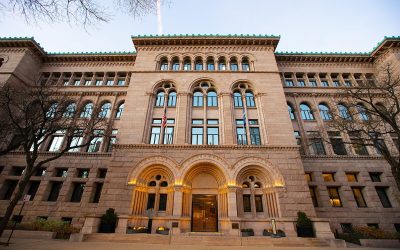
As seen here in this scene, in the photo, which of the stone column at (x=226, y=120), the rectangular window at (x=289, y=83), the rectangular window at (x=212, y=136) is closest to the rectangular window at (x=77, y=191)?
the rectangular window at (x=212, y=136)

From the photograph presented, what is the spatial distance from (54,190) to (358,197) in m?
33.6

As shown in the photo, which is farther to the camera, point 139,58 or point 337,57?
point 337,57

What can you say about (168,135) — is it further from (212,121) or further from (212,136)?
(212,121)

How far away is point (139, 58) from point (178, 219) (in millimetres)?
19993

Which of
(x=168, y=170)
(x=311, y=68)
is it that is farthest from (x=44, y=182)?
(x=311, y=68)

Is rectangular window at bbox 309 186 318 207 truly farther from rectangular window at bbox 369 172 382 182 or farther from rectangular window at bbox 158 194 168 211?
rectangular window at bbox 158 194 168 211

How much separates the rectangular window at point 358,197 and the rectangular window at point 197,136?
17.8 meters

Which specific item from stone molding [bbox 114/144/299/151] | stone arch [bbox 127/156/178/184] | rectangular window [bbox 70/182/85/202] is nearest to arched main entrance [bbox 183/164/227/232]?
Result: stone arch [bbox 127/156/178/184]

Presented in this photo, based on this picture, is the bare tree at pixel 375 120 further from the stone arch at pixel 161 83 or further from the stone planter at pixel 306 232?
the stone arch at pixel 161 83

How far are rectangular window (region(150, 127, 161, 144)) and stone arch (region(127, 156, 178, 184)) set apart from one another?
216 centimetres

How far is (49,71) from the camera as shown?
27.1 metres

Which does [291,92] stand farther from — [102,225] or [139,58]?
[102,225]

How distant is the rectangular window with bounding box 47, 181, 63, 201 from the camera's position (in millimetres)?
20078

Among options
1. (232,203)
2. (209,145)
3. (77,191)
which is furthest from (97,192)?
(232,203)
